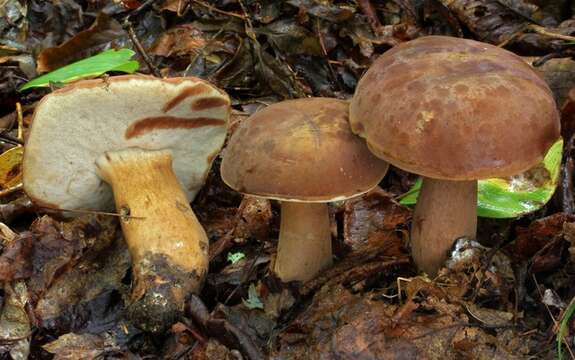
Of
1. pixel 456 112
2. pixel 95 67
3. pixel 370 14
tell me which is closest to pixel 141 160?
pixel 95 67

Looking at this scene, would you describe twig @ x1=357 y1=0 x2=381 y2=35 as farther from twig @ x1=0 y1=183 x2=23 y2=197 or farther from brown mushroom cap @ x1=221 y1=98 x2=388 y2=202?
twig @ x1=0 y1=183 x2=23 y2=197

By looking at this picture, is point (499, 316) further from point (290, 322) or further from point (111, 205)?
point (111, 205)

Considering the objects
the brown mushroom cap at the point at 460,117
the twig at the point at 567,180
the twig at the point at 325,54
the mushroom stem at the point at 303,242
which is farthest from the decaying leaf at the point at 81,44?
the twig at the point at 567,180

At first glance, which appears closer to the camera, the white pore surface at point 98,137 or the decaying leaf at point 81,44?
the white pore surface at point 98,137

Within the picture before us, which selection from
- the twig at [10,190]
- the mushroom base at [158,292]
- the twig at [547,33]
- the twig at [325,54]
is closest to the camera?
the mushroom base at [158,292]

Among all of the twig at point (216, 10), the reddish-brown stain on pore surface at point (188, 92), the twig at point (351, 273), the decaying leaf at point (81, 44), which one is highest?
the reddish-brown stain on pore surface at point (188, 92)

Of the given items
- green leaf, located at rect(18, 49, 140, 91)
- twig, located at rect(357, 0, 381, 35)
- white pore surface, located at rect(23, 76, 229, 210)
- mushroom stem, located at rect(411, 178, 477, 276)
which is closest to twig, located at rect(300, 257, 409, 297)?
mushroom stem, located at rect(411, 178, 477, 276)

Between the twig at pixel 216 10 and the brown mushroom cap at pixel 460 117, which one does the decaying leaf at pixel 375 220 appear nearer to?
the brown mushroom cap at pixel 460 117

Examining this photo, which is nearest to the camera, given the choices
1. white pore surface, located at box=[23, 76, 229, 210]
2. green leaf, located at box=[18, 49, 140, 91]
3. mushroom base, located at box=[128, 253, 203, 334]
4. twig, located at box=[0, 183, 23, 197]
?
white pore surface, located at box=[23, 76, 229, 210]
